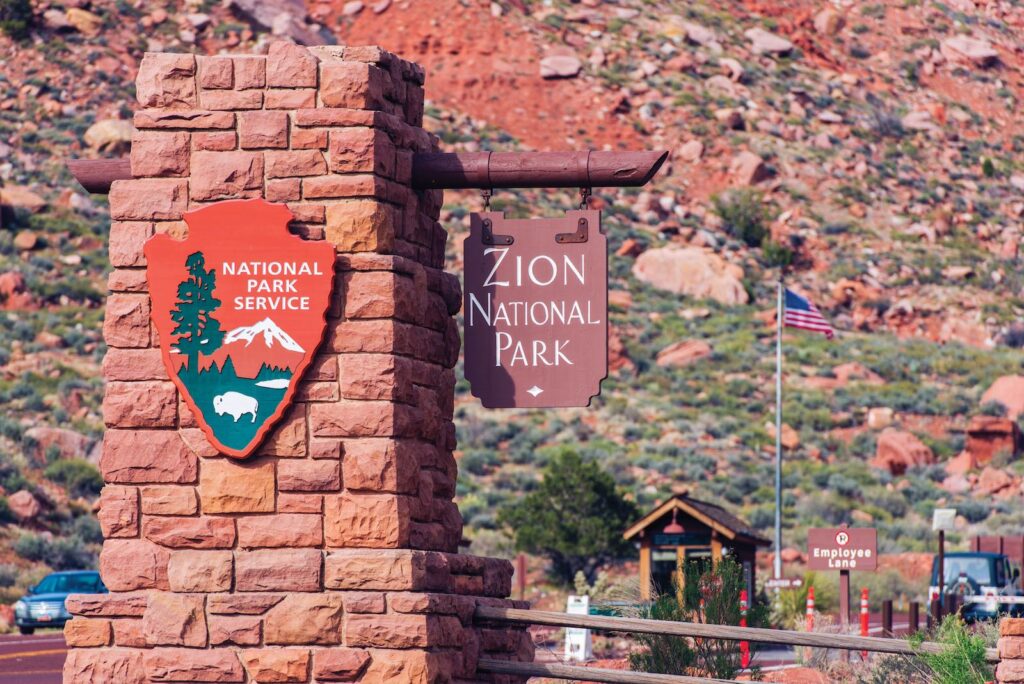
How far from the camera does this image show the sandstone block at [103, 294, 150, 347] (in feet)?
34.9

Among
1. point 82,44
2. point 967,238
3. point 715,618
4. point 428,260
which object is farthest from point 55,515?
point 967,238

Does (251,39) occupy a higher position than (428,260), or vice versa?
(251,39)

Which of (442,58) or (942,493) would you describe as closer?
(942,493)

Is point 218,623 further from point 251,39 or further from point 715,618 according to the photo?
point 251,39

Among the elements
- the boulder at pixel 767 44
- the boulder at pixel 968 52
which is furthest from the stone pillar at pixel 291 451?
the boulder at pixel 968 52

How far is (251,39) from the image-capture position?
70.1 metres

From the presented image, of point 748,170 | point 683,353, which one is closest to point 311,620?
point 683,353

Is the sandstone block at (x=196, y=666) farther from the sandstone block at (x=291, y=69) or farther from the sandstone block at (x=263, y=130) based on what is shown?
the sandstone block at (x=291, y=69)

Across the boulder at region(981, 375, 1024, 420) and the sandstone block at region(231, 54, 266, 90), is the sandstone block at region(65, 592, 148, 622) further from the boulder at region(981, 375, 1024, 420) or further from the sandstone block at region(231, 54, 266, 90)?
the boulder at region(981, 375, 1024, 420)

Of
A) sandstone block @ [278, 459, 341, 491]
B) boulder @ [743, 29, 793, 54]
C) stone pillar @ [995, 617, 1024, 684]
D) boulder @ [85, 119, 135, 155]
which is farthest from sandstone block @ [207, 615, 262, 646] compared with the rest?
boulder @ [743, 29, 793, 54]

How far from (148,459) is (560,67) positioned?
207 ft

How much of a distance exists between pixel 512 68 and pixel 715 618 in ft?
186

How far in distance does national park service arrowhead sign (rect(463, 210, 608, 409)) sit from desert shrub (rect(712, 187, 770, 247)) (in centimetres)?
5424

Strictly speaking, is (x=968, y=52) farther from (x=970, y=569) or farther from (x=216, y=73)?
(x=216, y=73)
